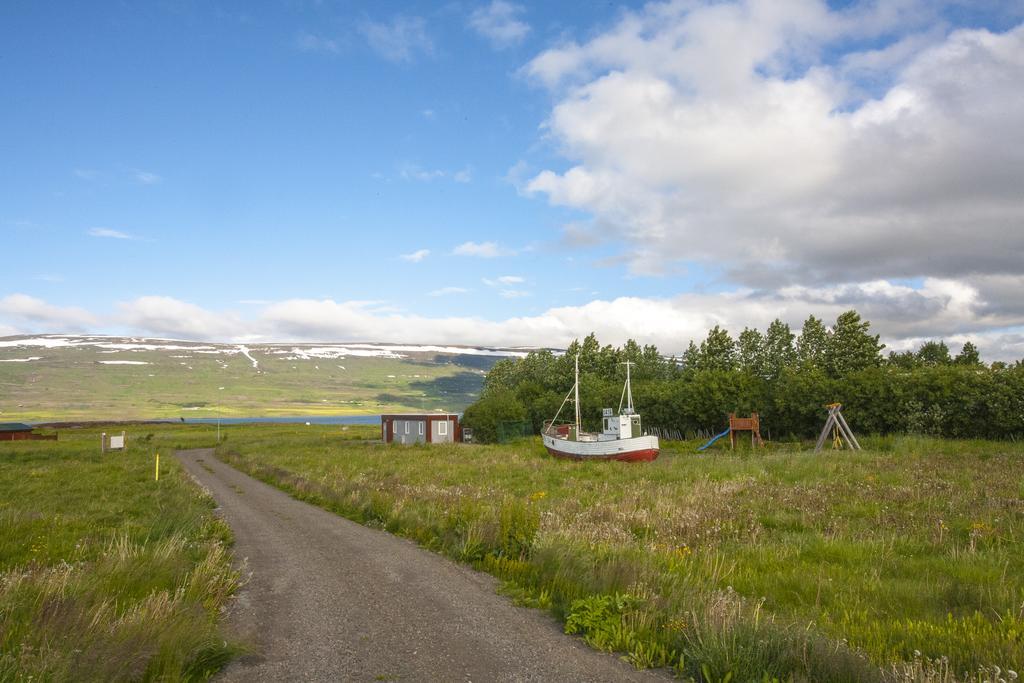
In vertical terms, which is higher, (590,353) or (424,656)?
(590,353)

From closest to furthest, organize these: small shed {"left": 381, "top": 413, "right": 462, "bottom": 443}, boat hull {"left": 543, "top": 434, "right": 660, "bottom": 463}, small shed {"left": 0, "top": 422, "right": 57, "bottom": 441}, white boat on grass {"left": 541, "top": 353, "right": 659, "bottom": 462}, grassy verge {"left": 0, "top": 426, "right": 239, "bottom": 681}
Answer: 1. grassy verge {"left": 0, "top": 426, "right": 239, "bottom": 681}
2. boat hull {"left": 543, "top": 434, "right": 660, "bottom": 463}
3. white boat on grass {"left": 541, "top": 353, "right": 659, "bottom": 462}
4. small shed {"left": 381, "top": 413, "right": 462, "bottom": 443}
5. small shed {"left": 0, "top": 422, "right": 57, "bottom": 441}

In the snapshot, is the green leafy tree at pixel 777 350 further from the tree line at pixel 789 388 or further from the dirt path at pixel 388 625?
the dirt path at pixel 388 625

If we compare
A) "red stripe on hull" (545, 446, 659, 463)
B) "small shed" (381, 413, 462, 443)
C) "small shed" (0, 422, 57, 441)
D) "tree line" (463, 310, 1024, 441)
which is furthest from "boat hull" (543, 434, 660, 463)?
"small shed" (0, 422, 57, 441)

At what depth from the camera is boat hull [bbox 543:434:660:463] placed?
128 feet

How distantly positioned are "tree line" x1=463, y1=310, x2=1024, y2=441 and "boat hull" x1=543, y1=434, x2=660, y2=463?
18.9 m

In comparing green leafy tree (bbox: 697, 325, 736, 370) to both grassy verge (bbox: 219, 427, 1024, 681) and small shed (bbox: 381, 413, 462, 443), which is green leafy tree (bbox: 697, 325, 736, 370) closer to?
small shed (bbox: 381, 413, 462, 443)

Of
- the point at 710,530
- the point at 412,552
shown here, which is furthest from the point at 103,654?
the point at 710,530

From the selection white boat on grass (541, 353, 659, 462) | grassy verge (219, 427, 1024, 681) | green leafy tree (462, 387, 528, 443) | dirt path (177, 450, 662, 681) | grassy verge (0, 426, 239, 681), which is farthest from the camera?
green leafy tree (462, 387, 528, 443)

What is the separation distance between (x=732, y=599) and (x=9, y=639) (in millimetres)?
9170

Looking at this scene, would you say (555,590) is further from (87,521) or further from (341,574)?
(87,521)

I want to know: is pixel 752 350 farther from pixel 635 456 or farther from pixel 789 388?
pixel 635 456

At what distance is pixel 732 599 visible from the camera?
28.8 feet

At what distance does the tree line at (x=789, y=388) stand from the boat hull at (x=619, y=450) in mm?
18860

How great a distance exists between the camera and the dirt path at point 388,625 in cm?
729
